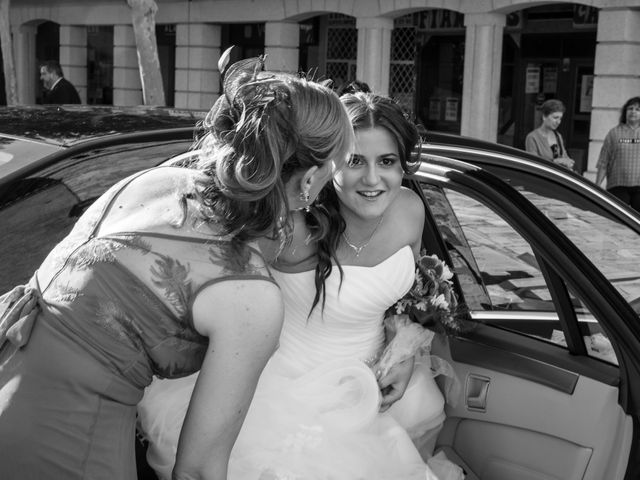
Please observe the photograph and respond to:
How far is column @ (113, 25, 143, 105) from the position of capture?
2155 cm

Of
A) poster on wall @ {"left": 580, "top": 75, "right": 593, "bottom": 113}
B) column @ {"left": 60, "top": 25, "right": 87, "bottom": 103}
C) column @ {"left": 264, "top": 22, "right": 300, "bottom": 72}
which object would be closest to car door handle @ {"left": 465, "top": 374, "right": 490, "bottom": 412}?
poster on wall @ {"left": 580, "top": 75, "right": 593, "bottom": 113}

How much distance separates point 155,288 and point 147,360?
129mm

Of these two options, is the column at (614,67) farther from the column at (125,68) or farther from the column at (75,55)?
the column at (75,55)

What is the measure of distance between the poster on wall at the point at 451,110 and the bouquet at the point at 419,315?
51.1 ft

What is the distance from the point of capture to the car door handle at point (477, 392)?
294 centimetres

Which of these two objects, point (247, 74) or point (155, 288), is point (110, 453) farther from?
point (247, 74)

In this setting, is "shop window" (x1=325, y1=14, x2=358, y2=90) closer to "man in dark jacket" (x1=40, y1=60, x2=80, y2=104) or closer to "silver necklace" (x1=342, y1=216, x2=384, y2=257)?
"man in dark jacket" (x1=40, y1=60, x2=80, y2=104)

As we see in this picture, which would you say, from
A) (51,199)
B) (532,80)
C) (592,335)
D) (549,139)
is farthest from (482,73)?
(51,199)

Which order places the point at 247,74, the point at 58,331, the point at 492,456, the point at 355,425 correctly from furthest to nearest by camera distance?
the point at 492,456
the point at 355,425
the point at 247,74
the point at 58,331

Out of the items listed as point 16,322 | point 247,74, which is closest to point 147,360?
point 16,322

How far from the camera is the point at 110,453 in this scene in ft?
5.42

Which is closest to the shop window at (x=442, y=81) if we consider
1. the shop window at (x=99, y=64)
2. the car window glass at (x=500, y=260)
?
the shop window at (x=99, y=64)

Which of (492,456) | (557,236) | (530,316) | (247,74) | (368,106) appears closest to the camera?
(247,74)

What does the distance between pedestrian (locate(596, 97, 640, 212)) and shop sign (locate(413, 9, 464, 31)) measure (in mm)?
8068
